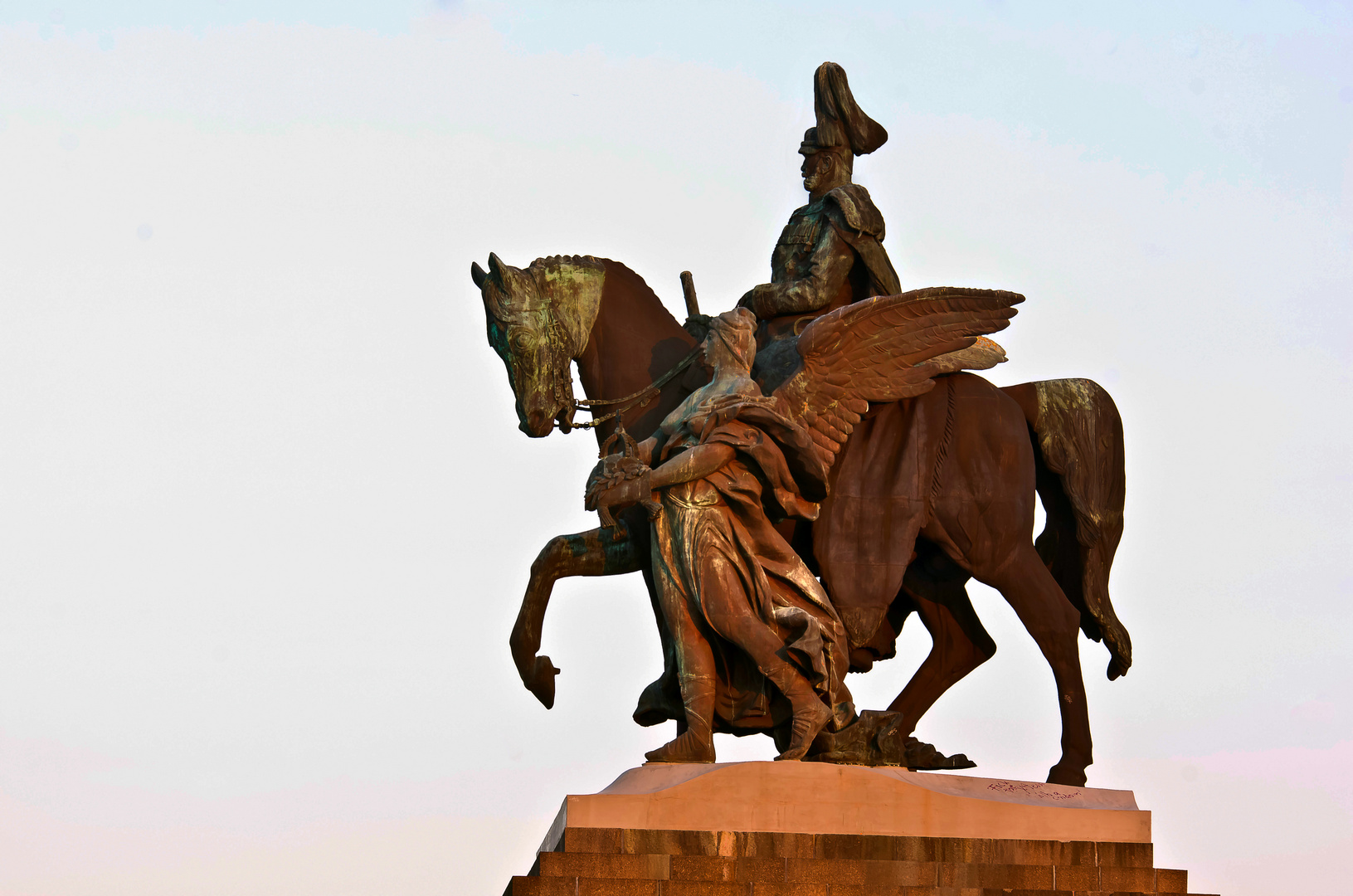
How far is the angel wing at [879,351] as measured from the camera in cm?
1297

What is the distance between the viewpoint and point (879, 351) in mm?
13148

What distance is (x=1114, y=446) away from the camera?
13.7 metres

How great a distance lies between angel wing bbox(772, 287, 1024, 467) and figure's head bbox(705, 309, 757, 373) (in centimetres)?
30

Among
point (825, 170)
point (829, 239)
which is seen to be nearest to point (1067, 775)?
point (829, 239)

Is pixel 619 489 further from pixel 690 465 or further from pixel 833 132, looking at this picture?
pixel 833 132

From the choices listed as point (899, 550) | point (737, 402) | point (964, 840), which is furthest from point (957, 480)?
point (964, 840)

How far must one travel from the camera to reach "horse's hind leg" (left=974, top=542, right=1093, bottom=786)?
42.3 feet

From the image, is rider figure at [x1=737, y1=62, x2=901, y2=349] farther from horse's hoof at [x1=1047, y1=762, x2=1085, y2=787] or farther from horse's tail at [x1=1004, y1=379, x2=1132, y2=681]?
horse's hoof at [x1=1047, y1=762, x2=1085, y2=787]

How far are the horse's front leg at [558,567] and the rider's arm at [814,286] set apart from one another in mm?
1779

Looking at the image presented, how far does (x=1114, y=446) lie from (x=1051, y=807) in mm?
2760

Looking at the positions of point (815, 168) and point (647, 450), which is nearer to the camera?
point (647, 450)

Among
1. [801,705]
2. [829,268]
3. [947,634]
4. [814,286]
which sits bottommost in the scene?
[801,705]

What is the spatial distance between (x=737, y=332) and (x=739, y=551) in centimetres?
127

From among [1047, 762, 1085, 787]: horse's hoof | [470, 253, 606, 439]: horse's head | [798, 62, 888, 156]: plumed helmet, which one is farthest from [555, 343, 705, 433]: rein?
[1047, 762, 1085, 787]: horse's hoof
